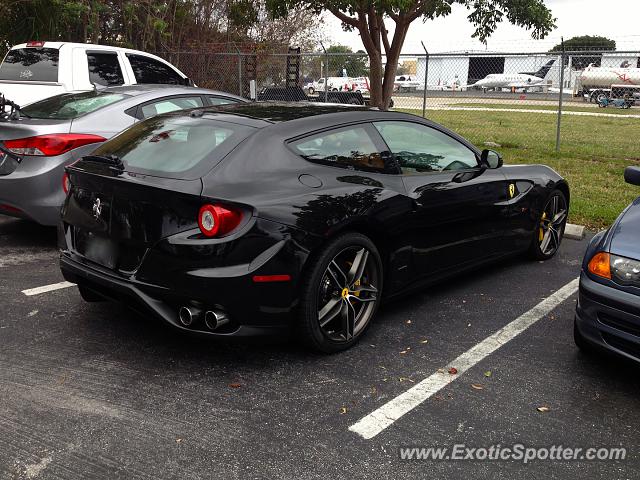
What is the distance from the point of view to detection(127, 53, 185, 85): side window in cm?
930

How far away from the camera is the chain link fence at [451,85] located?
13.2 metres

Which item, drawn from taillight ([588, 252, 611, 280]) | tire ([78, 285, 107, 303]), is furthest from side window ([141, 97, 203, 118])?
taillight ([588, 252, 611, 280])

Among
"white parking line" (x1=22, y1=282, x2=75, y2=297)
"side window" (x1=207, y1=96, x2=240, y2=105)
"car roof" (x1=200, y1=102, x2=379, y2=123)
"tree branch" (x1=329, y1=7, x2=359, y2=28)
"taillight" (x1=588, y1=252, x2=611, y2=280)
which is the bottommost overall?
"white parking line" (x1=22, y1=282, x2=75, y2=297)

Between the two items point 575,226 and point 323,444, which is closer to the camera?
point 323,444

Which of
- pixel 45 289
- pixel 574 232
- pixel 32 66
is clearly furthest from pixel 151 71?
pixel 574 232

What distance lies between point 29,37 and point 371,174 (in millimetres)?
12724

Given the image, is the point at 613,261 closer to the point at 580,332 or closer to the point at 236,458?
the point at 580,332

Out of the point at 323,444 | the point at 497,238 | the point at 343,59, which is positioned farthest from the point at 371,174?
the point at 343,59

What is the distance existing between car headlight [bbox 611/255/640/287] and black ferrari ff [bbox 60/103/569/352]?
4.01 ft

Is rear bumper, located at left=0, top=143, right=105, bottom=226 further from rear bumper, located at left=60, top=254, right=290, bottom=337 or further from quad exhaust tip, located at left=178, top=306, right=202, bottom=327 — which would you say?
quad exhaust tip, located at left=178, top=306, right=202, bottom=327

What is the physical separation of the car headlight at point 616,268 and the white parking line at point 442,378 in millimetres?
808

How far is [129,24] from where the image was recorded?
15953 millimetres

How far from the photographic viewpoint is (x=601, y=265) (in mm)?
3350

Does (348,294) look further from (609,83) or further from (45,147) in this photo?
(609,83)
